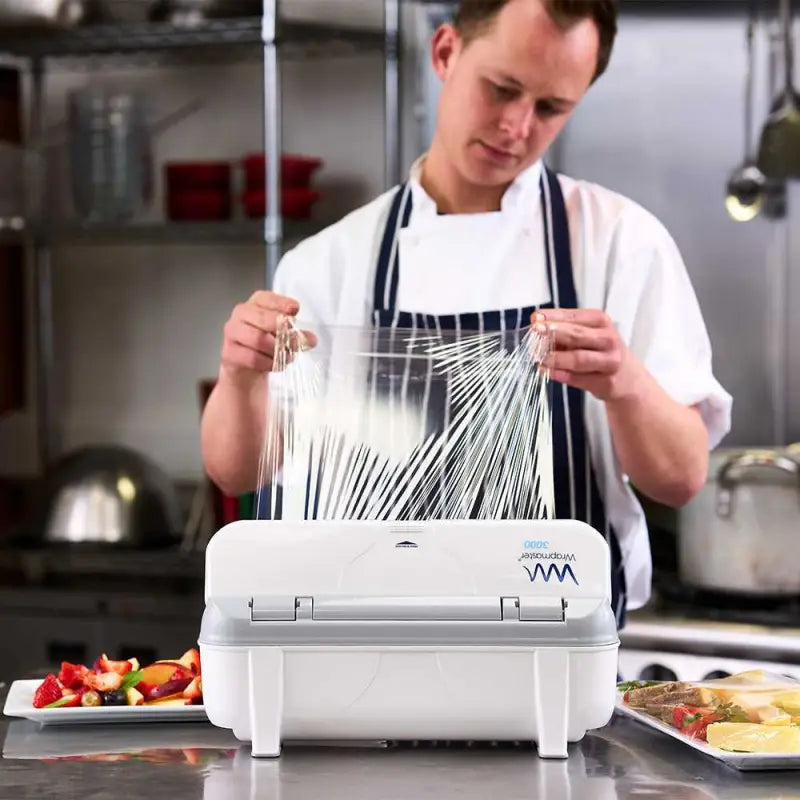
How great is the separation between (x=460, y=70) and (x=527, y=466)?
2.56ft

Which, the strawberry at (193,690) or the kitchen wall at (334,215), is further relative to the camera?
the kitchen wall at (334,215)

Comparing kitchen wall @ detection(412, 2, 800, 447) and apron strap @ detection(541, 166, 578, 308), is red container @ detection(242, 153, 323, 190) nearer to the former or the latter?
kitchen wall @ detection(412, 2, 800, 447)

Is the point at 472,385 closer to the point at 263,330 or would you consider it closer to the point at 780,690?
the point at 263,330

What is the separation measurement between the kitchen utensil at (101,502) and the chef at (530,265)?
87 cm

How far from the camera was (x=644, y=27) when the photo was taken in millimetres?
2811

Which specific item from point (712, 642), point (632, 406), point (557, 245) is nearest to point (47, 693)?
point (632, 406)

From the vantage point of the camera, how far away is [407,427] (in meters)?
1.41

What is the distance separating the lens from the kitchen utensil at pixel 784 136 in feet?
8.55

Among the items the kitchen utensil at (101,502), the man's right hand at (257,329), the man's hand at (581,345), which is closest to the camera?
the man's hand at (581,345)

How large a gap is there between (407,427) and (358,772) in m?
0.41

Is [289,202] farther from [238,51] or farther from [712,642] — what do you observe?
[712,642]

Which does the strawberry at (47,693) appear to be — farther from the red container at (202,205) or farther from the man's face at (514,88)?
the red container at (202,205)

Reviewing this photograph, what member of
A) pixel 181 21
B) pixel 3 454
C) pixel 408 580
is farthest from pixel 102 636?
pixel 408 580

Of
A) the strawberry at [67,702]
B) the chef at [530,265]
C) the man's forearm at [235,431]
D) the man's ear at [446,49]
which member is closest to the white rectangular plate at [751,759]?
the strawberry at [67,702]
